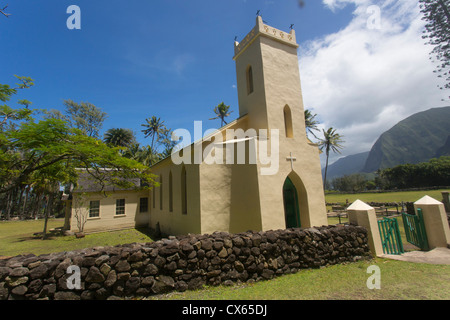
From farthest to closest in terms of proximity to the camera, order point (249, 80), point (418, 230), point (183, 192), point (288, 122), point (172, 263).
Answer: point (249, 80) < point (183, 192) < point (288, 122) < point (418, 230) < point (172, 263)

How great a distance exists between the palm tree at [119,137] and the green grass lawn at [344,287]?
40.1m

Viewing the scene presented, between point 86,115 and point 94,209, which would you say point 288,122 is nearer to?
point 94,209

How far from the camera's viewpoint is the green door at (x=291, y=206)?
11.3m

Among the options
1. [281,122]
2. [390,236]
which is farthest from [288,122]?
[390,236]

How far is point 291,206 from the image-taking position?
1165cm

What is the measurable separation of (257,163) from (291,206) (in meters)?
4.05

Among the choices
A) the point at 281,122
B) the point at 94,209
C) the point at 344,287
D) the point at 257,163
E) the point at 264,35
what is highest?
the point at 264,35

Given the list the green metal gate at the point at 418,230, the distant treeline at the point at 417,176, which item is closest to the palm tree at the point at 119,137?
the green metal gate at the point at 418,230

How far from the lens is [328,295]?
488 centimetres

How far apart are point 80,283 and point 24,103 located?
7318 mm

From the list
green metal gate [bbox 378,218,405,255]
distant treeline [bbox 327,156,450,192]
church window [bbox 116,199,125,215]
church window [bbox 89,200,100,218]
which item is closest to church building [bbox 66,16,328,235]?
green metal gate [bbox 378,218,405,255]

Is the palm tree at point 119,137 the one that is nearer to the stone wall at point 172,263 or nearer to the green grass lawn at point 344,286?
the stone wall at point 172,263

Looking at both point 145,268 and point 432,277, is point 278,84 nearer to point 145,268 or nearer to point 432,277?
point 432,277

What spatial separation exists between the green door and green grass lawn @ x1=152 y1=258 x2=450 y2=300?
471cm
